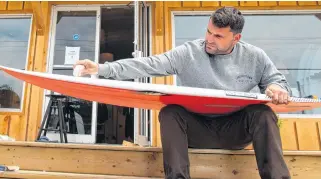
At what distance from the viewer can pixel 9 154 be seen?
6.06ft

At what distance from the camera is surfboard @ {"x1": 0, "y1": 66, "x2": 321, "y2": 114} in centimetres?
146

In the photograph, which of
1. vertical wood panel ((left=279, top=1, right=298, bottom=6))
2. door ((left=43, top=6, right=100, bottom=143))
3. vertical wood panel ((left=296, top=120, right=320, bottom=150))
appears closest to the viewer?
vertical wood panel ((left=296, top=120, right=320, bottom=150))

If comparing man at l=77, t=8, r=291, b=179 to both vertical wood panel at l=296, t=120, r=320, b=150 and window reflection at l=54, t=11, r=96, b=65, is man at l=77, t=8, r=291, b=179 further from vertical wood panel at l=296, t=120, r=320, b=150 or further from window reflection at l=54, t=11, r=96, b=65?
window reflection at l=54, t=11, r=96, b=65

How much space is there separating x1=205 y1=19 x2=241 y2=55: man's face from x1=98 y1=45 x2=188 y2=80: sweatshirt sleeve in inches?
6.1

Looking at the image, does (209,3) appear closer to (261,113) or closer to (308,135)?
(308,135)

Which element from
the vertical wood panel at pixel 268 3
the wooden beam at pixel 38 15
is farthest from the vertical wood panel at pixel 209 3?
the wooden beam at pixel 38 15

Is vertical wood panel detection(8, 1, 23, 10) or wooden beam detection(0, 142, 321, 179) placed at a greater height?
vertical wood panel detection(8, 1, 23, 10)

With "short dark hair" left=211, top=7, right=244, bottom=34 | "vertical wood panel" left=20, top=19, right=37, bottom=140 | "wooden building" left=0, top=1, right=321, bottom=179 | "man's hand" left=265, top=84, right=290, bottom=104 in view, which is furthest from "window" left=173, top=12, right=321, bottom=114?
"man's hand" left=265, top=84, right=290, bottom=104

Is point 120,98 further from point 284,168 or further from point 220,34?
point 284,168

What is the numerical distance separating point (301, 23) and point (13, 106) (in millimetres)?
3499

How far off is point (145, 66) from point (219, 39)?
425mm

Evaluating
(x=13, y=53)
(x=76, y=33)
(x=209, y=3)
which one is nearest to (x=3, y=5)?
(x=13, y=53)

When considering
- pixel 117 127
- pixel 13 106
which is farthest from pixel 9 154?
pixel 117 127

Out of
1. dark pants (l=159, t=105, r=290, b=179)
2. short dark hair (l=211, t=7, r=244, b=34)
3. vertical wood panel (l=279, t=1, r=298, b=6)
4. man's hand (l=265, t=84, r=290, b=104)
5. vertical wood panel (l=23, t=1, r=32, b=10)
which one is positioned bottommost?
dark pants (l=159, t=105, r=290, b=179)
